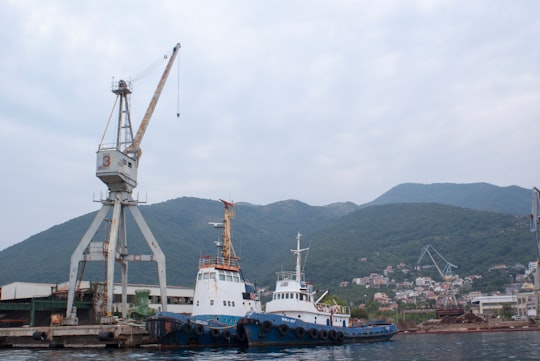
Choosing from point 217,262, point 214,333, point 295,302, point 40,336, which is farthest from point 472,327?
point 40,336

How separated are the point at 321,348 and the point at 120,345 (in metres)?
12.3

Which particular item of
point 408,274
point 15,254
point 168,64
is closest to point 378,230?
point 408,274

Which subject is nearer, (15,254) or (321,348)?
(321,348)

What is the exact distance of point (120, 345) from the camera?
32281 millimetres

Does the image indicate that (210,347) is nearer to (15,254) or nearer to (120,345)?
(120,345)

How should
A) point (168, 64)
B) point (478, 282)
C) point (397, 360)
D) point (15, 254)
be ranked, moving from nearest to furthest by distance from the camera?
point (397, 360)
point (168, 64)
point (478, 282)
point (15, 254)

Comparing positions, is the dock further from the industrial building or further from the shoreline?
the shoreline

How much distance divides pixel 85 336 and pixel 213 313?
8.58 m

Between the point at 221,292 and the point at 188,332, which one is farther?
the point at 221,292

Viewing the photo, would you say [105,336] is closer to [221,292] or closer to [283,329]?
[221,292]

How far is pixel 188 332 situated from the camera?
30.0 metres

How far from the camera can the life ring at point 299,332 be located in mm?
32844

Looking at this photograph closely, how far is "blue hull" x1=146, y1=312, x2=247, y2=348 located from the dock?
2576 mm

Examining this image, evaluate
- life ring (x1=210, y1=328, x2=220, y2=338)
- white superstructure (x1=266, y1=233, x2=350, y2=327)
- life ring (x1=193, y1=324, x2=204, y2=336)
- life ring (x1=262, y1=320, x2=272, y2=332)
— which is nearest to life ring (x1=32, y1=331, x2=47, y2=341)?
life ring (x1=193, y1=324, x2=204, y2=336)
